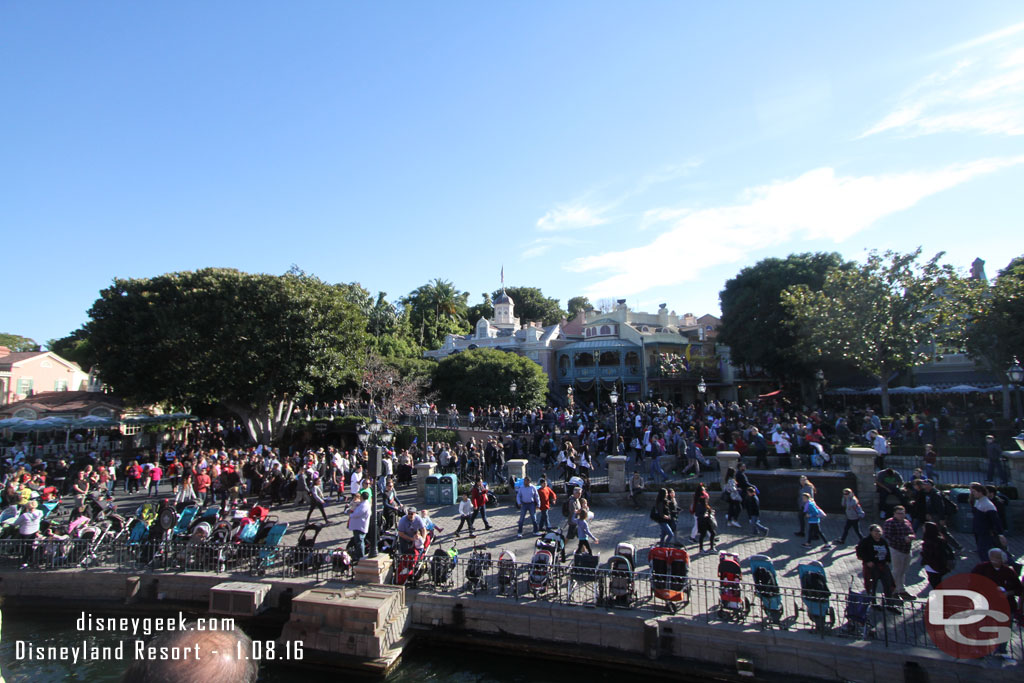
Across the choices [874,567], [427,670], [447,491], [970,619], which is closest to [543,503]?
[427,670]

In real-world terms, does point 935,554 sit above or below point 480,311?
below

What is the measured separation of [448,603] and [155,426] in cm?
3176

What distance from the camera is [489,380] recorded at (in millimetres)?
36219

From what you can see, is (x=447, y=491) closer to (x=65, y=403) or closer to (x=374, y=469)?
(x=374, y=469)

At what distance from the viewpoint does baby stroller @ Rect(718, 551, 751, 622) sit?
27.5ft

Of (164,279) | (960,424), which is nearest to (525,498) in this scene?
(960,424)

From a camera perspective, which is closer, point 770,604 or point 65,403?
point 770,604

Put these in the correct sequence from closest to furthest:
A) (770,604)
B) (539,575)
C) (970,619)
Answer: (970,619)
(770,604)
(539,575)

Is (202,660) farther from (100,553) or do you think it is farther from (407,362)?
(407,362)

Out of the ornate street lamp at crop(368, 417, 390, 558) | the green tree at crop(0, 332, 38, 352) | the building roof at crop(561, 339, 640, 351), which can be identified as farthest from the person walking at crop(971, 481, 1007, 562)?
the green tree at crop(0, 332, 38, 352)

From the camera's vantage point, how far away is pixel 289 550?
11133mm

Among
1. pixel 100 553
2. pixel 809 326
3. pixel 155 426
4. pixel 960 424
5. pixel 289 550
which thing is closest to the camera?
pixel 289 550

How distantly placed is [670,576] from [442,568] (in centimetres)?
409

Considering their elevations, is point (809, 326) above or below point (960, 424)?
above
